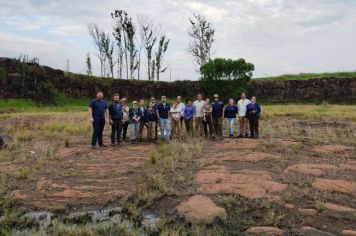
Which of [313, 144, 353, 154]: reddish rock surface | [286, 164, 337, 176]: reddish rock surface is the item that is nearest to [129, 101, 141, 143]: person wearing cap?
[313, 144, 353, 154]: reddish rock surface

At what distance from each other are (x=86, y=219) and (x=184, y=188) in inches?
91.8

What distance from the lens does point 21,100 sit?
117 feet

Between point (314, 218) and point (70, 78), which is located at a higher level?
point (70, 78)

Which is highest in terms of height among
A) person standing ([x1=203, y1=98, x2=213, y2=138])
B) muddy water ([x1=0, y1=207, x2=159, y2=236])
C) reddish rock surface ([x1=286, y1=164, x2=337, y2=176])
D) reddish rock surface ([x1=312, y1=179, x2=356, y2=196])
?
person standing ([x1=203, y1=98, x2=213, y2=138])

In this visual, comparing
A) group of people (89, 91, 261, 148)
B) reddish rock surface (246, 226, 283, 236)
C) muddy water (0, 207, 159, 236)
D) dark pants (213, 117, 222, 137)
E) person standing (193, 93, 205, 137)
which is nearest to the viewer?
reddish rock surface (246, 226, 283, 236)

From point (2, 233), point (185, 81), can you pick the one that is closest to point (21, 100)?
point (185, 81)

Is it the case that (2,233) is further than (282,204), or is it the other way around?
(282,204)

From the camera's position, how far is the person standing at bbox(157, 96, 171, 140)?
51.9ft

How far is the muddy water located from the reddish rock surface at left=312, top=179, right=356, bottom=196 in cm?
362

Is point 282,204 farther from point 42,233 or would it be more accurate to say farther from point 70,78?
point 70,78

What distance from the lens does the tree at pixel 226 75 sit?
37.7 metres

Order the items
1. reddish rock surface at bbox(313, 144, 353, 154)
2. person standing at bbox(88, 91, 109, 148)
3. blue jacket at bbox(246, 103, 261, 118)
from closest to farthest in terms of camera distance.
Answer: reddish rock surface at bbox(313, 144, 353, 154) → person standing at bbox(88, 91, 109, 148) → blue jacket at bbox(246, 103, 261, 118)

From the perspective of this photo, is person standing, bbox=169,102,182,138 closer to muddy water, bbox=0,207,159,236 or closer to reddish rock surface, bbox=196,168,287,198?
reddish rock surface, bbox=196,168,287,198

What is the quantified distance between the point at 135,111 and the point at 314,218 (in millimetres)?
8740
